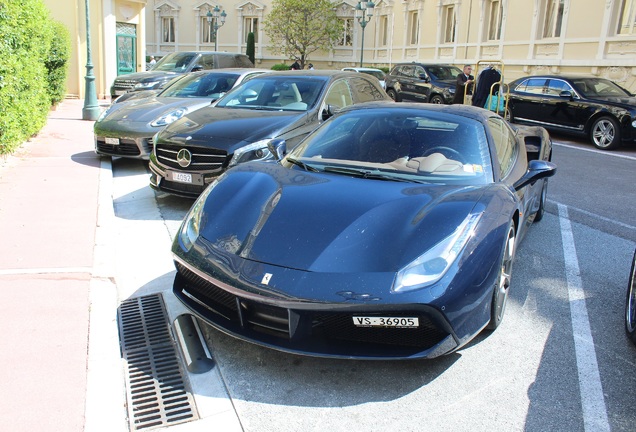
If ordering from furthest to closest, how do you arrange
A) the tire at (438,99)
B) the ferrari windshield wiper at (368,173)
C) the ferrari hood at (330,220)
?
the tire at (438,99)
the ferrari windshield wiper at (368,173)
the ferrari hood at (330,220)

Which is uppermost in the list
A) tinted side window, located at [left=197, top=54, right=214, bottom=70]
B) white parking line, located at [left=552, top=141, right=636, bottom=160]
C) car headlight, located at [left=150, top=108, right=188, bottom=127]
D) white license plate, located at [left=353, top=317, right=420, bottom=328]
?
tinted side window, located at [left=197, top=54, right=214, bottom=70]

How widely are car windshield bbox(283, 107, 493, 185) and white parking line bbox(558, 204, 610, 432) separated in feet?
3.89

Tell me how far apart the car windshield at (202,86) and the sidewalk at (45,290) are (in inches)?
96.1

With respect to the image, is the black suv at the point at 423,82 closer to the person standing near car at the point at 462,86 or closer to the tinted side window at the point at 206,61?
the person standing near car at the point at 462,86

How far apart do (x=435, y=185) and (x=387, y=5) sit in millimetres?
36157

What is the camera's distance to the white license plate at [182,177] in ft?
21.0

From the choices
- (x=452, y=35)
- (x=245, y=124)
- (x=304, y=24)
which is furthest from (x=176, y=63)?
(x=304, y=24)

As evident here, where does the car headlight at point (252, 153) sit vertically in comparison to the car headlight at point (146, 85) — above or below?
below

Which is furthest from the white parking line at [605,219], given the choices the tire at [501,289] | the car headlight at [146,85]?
the car headlight at [146,85]

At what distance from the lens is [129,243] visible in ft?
18.0

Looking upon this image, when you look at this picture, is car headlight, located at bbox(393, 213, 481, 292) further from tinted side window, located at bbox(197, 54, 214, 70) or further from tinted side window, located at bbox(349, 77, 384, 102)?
tinted side window, located at bbox(197, 54, 214, 70)

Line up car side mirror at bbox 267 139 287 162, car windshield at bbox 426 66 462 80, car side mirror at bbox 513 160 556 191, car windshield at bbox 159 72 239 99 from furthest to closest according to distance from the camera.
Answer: car windshield at bbox 426 66 462 80 < car windshield at bbox 159 72 239 99 < car side mirror at bbox 267 139 287 162 < car side mirror at bbox 513 160 556 191

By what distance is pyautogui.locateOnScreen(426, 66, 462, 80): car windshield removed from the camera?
775 inches

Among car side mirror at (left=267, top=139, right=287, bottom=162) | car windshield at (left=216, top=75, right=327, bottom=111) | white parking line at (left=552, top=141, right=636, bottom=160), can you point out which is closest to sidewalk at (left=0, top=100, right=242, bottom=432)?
car side mirror at (left=267, top=139, right=287, bottom=162)
